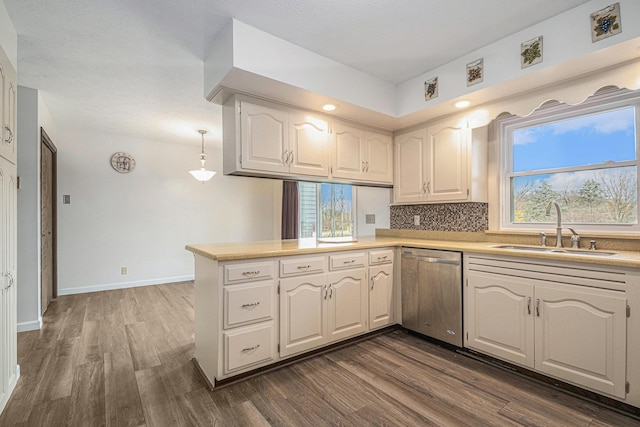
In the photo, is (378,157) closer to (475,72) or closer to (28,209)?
(475,72)

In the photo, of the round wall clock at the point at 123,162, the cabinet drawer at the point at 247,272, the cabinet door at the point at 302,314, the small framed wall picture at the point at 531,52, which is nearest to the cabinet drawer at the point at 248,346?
the cabinet door at the point at 302,314

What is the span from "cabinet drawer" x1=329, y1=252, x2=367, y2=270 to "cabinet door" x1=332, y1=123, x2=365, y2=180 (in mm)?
824

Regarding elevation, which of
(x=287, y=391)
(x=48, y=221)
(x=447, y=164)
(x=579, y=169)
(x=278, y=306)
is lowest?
(x=287, y=391)

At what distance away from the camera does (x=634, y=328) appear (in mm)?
1684

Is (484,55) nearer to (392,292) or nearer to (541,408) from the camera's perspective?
(392,292)

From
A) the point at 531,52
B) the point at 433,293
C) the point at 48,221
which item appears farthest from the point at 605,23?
the point at 48,221

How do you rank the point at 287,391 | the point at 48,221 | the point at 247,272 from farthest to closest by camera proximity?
1. the point at 48,221
2. the point at 247,272
3. the point at 287,391

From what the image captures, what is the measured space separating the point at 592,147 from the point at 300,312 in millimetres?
2623

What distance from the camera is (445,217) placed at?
321 cm

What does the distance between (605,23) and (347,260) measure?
227cm

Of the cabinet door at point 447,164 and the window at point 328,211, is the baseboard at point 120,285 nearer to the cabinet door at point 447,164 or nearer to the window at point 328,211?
the window at point 328,211

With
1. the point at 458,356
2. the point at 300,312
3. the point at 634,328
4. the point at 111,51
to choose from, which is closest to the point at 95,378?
the point at 300,312

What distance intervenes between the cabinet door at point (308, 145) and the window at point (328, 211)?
2.58 feet

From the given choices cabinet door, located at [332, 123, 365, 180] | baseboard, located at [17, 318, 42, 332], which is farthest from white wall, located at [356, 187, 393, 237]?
baseboard, located at [17, 318, 42, 332]
